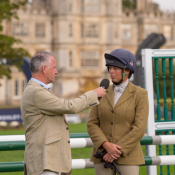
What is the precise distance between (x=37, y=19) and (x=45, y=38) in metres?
2.47

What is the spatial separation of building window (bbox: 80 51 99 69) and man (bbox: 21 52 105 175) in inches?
1523

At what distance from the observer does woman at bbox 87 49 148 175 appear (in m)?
3.14

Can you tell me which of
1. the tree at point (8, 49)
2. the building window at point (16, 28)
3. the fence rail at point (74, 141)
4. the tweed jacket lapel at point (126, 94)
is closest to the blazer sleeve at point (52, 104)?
the tweed jacket lapel at point (126, 94)

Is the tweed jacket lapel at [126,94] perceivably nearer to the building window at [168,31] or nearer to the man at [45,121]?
the man at [45,121]

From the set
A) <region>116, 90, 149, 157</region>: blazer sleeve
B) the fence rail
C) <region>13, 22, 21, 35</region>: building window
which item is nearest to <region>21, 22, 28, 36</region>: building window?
<region>13, 22, 21, 35</region>: building window

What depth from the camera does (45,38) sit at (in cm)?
4125

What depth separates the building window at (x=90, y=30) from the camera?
4175 cm

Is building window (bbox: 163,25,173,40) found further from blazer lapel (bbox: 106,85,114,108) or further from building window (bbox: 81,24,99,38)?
blazer lapel (bbox: 106,85,114,108)

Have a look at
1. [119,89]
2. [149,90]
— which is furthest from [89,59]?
[119,89]

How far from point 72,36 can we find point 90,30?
2.38 m

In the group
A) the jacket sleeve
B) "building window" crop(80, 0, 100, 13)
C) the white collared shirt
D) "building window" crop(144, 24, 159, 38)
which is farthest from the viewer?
"building window" crop(144, 24, 159, 38)

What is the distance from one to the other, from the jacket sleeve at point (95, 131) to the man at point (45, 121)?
12.7 inches

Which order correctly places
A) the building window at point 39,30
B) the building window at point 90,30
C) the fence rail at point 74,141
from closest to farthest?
the fence rail at point 74,141
the building window at point 39,30
the building window at point 90,30

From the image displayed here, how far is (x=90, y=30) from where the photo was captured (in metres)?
41.8
